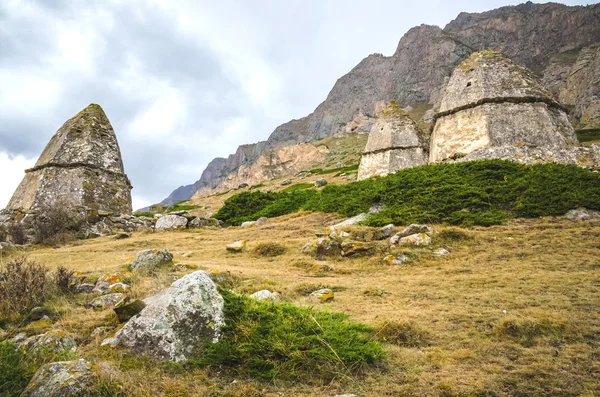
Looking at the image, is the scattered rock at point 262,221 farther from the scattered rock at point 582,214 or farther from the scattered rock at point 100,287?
the scattered rock at point 582,214

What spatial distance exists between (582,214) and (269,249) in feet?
29.0

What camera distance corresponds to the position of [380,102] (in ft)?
547

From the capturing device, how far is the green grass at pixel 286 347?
3168 millimetres

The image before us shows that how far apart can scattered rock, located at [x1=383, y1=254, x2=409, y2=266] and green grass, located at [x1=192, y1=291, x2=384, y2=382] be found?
A: 4482mm

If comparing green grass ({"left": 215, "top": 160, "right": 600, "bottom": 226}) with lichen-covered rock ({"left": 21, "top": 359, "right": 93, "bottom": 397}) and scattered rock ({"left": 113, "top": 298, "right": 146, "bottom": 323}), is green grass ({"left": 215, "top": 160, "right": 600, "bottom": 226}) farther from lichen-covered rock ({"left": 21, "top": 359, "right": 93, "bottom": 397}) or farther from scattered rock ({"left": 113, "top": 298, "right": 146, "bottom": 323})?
lichen-covered rock ({"left": 21, "top": 359, "right": 93, "bottom": 397})

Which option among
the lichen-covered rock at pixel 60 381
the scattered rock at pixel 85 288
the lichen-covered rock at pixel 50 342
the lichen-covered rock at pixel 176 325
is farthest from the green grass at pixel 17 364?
the scattered rock at pixel 85 288

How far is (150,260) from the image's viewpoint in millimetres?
7258

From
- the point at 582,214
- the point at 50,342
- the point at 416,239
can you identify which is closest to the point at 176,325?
the point at 50,342

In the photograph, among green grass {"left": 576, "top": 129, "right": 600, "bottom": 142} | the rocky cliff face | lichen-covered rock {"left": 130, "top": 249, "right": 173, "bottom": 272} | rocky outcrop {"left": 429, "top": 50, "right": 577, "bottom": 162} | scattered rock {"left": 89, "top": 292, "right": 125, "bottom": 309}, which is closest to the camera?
scattered rock {"left": 89, "top": 292, "right": 125, "bottom": 309}

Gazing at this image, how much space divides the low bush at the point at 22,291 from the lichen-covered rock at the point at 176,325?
1828mm

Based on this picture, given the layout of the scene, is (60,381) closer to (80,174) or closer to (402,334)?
(402,334)

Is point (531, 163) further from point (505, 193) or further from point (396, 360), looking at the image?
point (396, 360)

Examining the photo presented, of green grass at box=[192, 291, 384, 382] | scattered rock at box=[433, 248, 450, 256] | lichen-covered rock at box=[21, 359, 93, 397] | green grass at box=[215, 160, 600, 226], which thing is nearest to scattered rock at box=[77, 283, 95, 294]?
green grass at box=[192, 291, 384, 382]

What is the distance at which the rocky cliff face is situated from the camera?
255 ft
